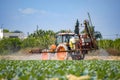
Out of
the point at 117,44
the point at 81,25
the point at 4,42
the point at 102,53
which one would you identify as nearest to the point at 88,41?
the point at 81,25

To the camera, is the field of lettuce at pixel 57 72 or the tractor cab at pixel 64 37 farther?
the tractor cab at pixel 64 37

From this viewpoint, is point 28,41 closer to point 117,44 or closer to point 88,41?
point 117,44

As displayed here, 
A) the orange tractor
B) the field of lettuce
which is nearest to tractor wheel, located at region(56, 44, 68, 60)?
the orange tractor

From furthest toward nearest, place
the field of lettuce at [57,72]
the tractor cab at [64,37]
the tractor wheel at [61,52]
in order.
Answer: the tractor cab at [64,37]
the tractor wheel at [61,52]
the field of lettuce at [57,72]

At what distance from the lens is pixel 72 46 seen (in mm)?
26094

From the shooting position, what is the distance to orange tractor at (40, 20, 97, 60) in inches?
994

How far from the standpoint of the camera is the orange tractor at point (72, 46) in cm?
2525

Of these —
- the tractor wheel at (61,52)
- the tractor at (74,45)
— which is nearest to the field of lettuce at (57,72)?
the tractor at (74,45)

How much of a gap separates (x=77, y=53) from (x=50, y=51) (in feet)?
7.91

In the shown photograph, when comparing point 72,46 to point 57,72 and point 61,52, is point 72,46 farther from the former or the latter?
point 57,72

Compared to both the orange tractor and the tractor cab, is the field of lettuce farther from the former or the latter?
the tractor cab

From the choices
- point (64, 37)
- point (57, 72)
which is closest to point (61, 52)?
point (64, 37)

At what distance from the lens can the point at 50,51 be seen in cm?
2739

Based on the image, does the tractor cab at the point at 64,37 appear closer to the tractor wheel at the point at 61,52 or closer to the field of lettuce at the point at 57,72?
the tractor wheel at the point at 61,52
